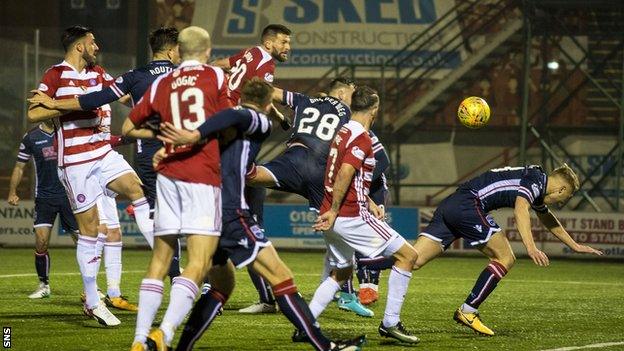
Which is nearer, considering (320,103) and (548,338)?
(548,338)

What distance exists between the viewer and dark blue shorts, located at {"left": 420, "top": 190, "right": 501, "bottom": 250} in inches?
420

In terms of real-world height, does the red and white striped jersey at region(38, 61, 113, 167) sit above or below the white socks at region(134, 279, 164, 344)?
above

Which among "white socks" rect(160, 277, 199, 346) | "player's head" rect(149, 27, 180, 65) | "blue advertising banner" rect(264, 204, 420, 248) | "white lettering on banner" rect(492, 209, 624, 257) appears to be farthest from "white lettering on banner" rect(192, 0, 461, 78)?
"white socks" rect(160, 277, 199, 346)

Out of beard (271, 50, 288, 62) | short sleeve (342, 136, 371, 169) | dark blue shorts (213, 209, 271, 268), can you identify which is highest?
beard (271, 50, 288, 62)

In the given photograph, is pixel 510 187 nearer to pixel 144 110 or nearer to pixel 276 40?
pixel 276 40

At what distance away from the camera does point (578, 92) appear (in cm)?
2708

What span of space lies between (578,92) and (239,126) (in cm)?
2027

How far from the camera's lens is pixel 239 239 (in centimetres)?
798

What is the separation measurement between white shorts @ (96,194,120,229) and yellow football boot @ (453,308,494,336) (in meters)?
3.48

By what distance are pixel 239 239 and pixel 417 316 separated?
4174 mm

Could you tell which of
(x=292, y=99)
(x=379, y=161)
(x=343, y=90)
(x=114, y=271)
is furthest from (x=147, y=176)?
(x=379, y=161)

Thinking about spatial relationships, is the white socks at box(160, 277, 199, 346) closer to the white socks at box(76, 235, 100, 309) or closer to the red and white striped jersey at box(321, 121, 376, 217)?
the red and white striped jersey at box(321, 121, 376, 217)

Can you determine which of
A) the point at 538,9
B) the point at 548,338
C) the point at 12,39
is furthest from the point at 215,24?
the point at 548,338

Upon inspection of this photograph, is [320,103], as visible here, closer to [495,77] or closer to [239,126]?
[239,126]
